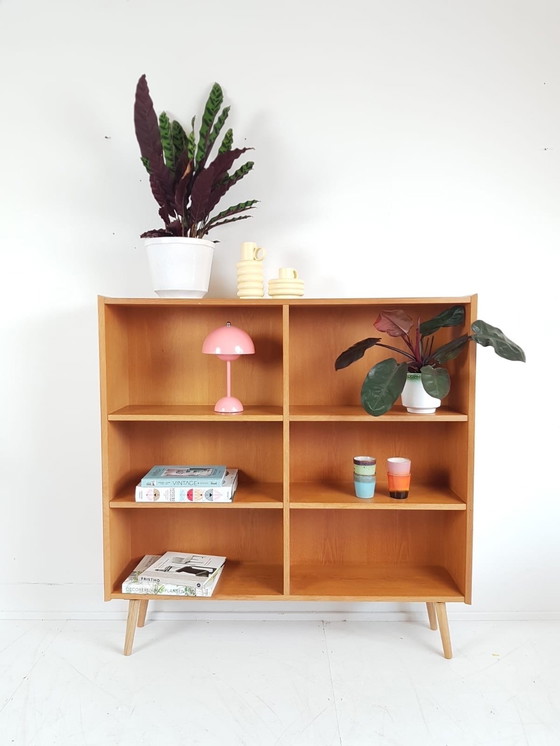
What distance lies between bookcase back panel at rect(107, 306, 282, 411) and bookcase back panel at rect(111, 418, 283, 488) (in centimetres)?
11

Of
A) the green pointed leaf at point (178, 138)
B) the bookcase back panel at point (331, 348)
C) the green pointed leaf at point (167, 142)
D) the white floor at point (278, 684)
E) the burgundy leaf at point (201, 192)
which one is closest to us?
the white floor at point (278, 684)

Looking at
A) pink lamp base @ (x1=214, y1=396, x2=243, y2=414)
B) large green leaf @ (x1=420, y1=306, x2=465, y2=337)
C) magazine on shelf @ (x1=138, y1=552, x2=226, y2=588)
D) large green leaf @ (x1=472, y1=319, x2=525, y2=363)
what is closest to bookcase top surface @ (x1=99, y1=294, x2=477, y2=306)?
large green leaf @ (x1=420, y1=306, x2=465, y2=337)

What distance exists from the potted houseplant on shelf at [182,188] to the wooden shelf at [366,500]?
2.80ft

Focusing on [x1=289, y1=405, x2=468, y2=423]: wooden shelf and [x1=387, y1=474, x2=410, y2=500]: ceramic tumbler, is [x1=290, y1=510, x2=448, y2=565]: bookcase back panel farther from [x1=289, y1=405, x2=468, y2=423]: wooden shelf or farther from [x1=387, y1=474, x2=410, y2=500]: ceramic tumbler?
[x1=289, y1=405, x2=468, y2=423]: wooden shelf

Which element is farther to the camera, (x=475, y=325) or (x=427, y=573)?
(x=427, y=573)

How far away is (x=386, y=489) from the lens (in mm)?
2174

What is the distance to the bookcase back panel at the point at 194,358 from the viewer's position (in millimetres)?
2232

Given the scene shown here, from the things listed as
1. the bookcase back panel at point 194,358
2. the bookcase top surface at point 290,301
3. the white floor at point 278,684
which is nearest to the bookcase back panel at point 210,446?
the bookcase back panel at point 194,358

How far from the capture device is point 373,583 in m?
2.10

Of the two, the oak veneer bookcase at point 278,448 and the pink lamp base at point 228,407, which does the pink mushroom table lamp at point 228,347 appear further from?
the oak veneer bookcase at point 278,448

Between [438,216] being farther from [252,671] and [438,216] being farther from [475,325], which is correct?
[252,671]

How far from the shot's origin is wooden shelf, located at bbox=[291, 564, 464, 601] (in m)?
2.00

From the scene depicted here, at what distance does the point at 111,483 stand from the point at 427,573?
4.22 ft

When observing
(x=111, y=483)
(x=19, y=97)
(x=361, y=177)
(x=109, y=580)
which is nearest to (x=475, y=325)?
(x=361, y=177)
